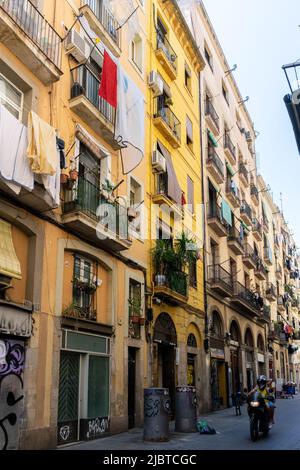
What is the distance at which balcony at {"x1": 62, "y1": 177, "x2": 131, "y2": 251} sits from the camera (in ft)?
39.6

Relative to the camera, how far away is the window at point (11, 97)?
10984 millimetres

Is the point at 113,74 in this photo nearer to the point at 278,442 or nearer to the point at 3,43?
the point at 3,43

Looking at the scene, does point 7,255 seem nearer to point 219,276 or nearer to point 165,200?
point 165,200

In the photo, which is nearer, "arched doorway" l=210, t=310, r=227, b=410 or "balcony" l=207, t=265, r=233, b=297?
"arched doorway" l=210, t=310, r=227, b=410

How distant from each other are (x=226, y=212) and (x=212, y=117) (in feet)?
17.3

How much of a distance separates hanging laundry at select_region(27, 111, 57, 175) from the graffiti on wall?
3.65 m

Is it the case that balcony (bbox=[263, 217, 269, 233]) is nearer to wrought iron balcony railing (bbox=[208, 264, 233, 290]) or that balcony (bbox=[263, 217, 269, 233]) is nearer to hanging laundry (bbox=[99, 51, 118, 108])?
wrought iron balcony railing (bbox=[208, 264, 233, 290])

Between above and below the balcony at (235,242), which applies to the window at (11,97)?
below

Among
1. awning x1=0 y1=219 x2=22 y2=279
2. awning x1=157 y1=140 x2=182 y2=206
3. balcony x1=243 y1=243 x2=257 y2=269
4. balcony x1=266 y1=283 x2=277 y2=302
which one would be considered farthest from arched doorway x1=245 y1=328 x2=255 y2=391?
awning x1=0 y1=219 x2=22 y2=279

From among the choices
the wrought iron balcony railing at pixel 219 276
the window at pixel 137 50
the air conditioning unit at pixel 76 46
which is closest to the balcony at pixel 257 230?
the wrought iron balcony railing at pixel 219 276

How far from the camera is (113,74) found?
14.3 m

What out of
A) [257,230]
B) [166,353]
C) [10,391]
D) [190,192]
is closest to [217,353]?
[166,353]

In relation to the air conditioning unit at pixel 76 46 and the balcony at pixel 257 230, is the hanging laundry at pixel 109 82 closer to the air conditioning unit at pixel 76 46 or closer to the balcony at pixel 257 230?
the air conditioning unit at pixel 76 46

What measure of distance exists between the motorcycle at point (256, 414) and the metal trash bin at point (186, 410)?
2.02 metres
